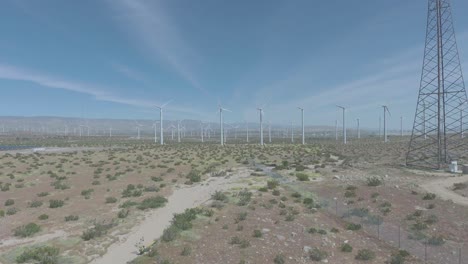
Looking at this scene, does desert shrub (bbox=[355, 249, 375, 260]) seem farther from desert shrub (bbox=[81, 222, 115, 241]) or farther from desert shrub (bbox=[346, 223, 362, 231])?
desert shrub (bbox=[81, 222, 115, 241])

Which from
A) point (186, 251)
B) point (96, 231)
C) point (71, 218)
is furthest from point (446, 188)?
point (71, 218)

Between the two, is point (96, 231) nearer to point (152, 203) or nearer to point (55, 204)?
point (152, 203)

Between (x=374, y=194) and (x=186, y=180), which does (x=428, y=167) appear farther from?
(x=186, y=180)

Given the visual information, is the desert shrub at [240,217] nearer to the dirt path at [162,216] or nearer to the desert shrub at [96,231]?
the dirt path at [162,216]

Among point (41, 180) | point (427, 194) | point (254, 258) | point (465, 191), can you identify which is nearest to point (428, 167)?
point (465, 191)

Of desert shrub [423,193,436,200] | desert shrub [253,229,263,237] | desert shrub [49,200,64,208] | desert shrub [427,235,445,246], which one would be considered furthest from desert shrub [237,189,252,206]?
desert shrub [423,193,436,200]
